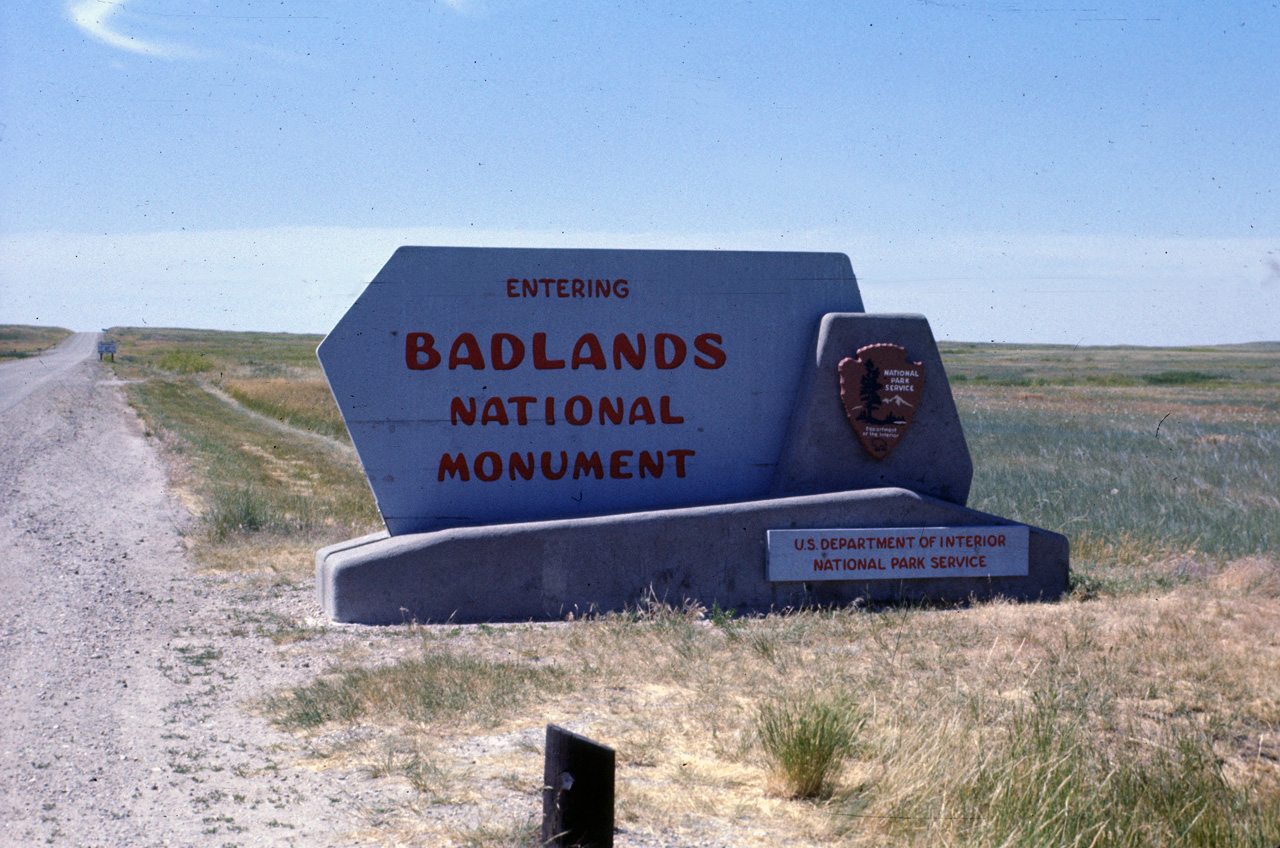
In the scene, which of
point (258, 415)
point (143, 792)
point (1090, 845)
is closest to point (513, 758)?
point (143, 792)

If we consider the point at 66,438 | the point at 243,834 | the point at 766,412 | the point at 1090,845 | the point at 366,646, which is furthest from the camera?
the point at 66,438

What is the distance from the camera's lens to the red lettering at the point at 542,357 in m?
9.61

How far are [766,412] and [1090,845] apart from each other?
20.0ft

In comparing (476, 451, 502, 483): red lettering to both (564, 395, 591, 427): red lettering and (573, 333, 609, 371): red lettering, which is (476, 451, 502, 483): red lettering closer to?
(564, 395, 591, 427): red lettering

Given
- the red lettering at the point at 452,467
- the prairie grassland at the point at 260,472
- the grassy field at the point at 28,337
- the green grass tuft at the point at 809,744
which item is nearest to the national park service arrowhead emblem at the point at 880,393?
the red lettering at the point at 452,467

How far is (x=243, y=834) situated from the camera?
181 inches

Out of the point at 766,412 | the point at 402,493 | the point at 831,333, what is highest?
the point at 831,333

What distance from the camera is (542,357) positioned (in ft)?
31.6

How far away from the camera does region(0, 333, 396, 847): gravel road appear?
479 centimetres

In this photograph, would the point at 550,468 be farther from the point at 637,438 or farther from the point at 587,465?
the point at 637,438

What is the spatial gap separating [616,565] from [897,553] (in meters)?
2.38

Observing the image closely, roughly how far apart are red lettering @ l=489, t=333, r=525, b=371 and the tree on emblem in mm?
3001

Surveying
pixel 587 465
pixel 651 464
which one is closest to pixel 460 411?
pixel 587 465

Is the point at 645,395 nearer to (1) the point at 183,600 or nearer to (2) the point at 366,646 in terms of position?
(2) the point at 366,646
